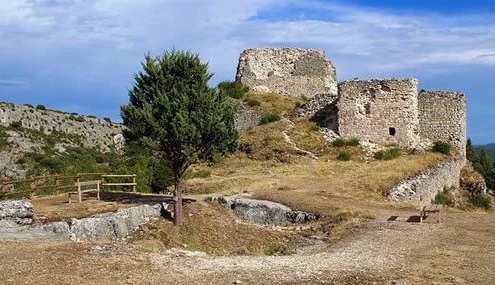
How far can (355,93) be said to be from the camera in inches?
1415

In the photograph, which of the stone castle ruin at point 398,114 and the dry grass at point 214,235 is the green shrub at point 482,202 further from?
the dry grass at point 214,235

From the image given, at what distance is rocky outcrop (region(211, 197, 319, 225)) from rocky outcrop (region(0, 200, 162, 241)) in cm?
491

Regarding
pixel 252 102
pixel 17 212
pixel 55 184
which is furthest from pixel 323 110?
pixel 17 212

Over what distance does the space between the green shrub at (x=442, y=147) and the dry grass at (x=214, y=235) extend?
17074 millimetres

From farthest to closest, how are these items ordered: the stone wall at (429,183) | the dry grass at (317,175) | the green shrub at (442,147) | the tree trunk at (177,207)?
1. the green shrub at (442,147)
2. the stone wall at (429,183)
3. the dry grass at (317,175)
4. the tree trunk at (177,207)

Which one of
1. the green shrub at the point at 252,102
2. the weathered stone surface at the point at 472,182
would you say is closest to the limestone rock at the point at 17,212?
the green shrub at the point at 252,102

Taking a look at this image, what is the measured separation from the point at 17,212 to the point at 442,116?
2607 centimetres

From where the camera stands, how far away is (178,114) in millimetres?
20453

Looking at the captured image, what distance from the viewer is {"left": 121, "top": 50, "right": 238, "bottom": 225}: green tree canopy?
20734 millimetres

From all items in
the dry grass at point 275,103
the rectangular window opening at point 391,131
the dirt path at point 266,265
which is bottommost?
the dirt path at point 266,265

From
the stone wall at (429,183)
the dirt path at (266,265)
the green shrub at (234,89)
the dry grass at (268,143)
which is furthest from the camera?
the green shrub at (234,89)

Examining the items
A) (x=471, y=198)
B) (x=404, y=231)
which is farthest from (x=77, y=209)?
(x=471, y=198)

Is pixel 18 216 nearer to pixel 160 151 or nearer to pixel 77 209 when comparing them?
pixel 77 209

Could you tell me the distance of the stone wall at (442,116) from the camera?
3581 cm
